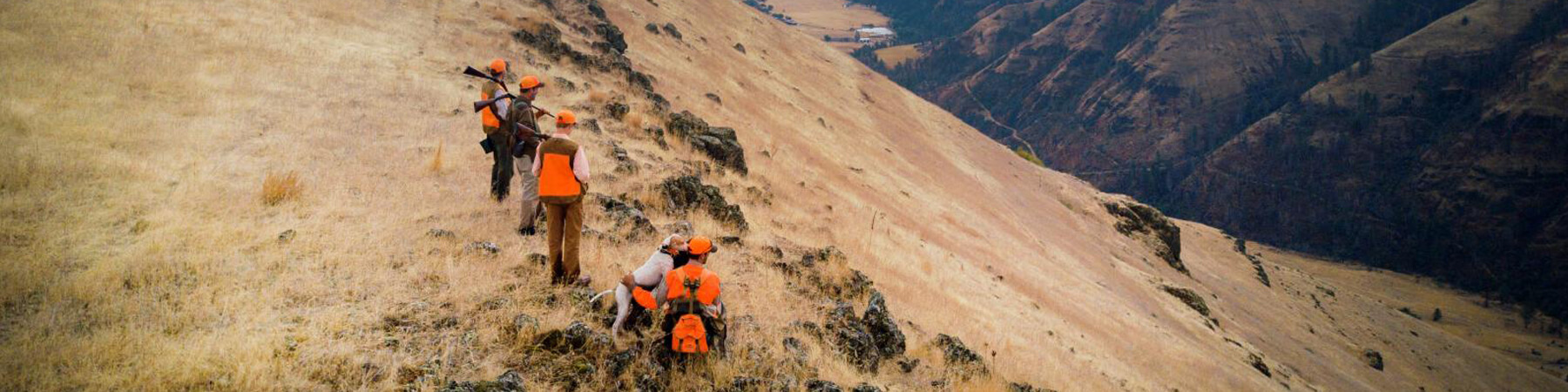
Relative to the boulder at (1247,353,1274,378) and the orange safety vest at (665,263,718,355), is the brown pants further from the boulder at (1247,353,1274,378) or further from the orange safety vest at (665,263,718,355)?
the boulder at (1247,353,1274,378)

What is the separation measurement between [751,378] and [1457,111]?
18095 cm

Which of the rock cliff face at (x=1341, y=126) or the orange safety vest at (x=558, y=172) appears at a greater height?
the orange safety vest at (x=558, y=172)

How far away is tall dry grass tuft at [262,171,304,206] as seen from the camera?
9367 millimetres

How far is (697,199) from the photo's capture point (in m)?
13.2

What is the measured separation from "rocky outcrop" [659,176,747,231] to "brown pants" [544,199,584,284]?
4.96 meters

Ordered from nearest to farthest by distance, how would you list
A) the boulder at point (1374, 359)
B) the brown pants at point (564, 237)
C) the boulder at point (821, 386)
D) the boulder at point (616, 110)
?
the boulder at point (821, 386), the brown pants at point (564, 237), the boulder at point (616, 110), the boulder at point (1374, 359)

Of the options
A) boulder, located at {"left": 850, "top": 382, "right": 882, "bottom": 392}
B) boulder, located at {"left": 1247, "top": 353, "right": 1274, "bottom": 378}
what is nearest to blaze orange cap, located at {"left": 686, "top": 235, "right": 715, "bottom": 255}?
boulder, located at {"left": 850, "top": 382, "right": 882, "bottom": 392}

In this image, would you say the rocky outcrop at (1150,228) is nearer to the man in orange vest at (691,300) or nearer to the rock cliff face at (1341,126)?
the man in orange vest at (691,300)

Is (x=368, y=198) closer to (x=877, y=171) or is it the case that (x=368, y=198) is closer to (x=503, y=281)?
(x=503, y=281)

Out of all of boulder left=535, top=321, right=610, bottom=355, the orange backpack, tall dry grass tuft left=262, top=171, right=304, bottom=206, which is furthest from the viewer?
tall dry grass tuft left=262, top=171, right=304, bottom=206

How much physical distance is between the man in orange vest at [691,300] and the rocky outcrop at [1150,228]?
1789 inches

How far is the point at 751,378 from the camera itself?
6.76 m

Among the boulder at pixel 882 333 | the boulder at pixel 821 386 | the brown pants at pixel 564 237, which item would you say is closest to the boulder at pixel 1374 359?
the boulder at pixel 882 333

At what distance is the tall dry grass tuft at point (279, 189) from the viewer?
9367mm
